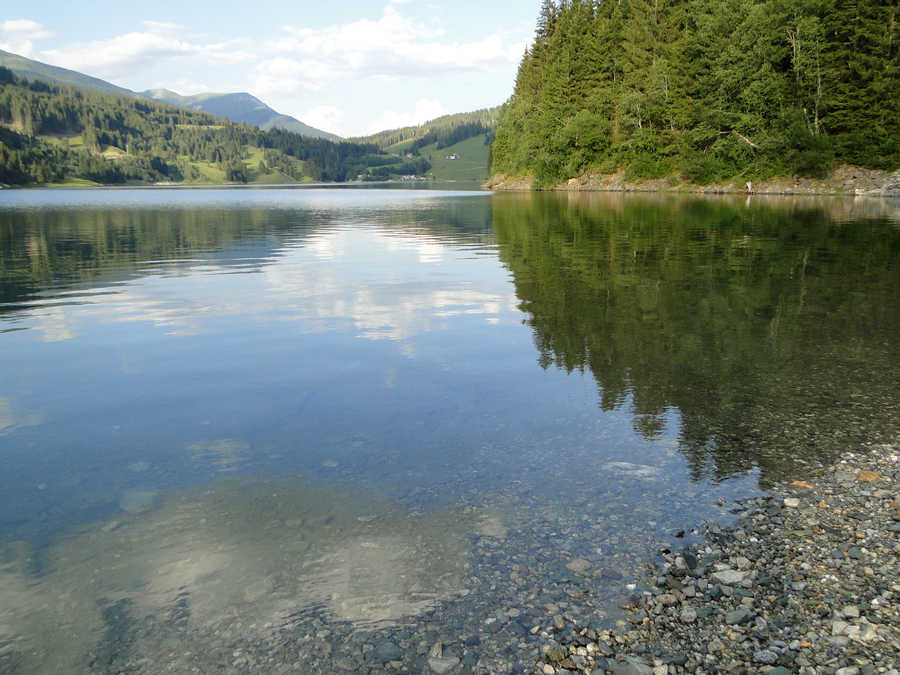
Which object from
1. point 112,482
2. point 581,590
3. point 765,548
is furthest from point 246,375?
point 765,548

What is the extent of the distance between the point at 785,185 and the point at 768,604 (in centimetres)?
9336

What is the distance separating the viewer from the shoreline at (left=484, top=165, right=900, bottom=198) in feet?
253

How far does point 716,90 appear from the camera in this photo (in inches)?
3558

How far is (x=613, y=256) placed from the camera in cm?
2948

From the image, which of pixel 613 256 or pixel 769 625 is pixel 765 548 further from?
pixel 613 256

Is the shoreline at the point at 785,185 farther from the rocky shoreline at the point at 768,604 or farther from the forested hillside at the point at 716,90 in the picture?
the rocky shoreline at the point at 768,604

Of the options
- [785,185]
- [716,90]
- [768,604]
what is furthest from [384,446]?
[716,90]

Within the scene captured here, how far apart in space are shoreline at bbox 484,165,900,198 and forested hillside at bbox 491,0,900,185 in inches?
52.3

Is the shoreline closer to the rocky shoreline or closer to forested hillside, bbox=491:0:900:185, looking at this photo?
forested hillside, bbox=491:0:900:185

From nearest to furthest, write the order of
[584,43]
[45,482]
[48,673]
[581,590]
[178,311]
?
[48,673]
[581,590]
[45,482]
[178,311]
[584,43]

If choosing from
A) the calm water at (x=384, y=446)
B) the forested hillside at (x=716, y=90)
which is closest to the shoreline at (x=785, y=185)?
the forested hillside at (x=716, y=90)

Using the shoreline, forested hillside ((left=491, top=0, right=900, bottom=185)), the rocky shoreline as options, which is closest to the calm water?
the rocky shoreline

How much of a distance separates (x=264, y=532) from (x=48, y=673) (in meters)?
2.43

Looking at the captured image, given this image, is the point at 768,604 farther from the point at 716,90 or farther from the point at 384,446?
the point at 716,90
